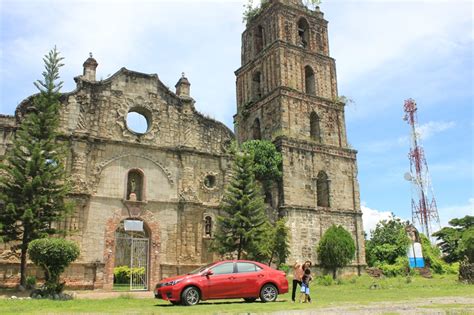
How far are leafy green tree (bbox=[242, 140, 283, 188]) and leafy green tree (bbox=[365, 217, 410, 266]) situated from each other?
1086 cm

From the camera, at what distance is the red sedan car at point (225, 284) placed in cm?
1260

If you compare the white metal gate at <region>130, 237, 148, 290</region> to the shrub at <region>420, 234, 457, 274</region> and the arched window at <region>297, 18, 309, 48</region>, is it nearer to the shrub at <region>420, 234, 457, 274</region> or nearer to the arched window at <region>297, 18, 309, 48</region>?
the arched window at <region>297, 18, 309, 48</region>

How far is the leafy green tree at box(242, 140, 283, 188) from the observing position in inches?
1030

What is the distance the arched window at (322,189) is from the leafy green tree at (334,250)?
6.64 feet

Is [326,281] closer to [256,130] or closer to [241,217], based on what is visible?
[241,217]

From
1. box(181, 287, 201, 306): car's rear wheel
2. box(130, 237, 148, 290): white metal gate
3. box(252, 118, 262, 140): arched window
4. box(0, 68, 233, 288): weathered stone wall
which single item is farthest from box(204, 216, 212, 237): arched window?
box(181, 287, 201, 306): car's rear wheel

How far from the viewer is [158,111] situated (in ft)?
79.0

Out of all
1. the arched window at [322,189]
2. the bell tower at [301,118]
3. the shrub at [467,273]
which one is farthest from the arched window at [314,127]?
the shrub at [467,273]

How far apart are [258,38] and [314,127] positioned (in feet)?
26.2

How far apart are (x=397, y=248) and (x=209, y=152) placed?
51.8 feet

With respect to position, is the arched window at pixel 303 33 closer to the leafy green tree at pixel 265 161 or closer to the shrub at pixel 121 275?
the leafy green tree at pixel 265 161

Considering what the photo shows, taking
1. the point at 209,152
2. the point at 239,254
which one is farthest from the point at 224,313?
the point at 209,152

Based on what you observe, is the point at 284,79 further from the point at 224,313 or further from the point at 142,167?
the point at 224,313

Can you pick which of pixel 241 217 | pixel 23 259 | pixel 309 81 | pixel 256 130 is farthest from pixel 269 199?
pixel 23 259
